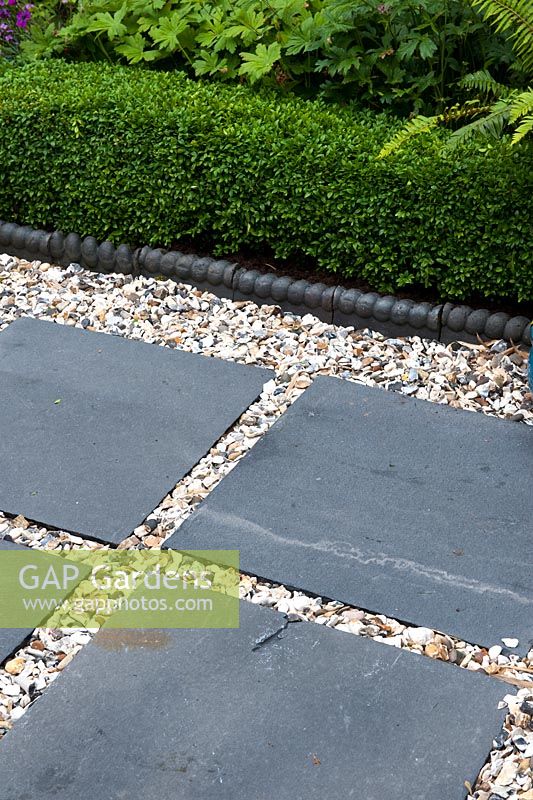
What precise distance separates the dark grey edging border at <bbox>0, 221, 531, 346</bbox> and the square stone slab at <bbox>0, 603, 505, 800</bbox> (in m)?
1.88

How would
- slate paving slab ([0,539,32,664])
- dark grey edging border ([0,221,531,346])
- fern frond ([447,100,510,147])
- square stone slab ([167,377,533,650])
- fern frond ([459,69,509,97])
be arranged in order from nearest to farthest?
slate paving slab ([0,539,32,664]) < square stone slab ([167,377,533,650]) < fern frond ([447,100,510,147]) < fern frond ([459,69,509,97]) < dark grey edging border ([0,221,531,346])

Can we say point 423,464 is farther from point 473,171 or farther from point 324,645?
point 473,171

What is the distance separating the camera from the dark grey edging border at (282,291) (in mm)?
4309

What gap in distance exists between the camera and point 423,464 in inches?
141

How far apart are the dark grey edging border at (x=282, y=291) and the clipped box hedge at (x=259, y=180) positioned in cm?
10

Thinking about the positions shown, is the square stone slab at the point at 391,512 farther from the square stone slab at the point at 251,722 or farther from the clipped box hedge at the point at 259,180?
the clipped box hedge at the point at 259,180

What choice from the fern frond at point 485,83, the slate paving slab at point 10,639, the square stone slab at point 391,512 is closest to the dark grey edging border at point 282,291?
the square stone slab at point 391,512

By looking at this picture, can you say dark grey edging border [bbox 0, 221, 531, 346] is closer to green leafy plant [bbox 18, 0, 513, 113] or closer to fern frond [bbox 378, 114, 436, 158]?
fern frond [bbox 378, 114, 436, 158]

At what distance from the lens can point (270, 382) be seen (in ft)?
13.5

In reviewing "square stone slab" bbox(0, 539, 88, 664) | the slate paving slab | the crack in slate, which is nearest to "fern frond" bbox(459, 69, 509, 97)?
the crack in slate

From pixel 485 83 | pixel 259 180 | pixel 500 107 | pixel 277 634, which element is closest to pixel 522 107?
pixel 500 107

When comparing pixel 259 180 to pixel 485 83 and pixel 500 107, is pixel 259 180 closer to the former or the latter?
pixel 485 83

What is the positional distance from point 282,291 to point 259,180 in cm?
53

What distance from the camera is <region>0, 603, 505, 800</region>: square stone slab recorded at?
2420mm
